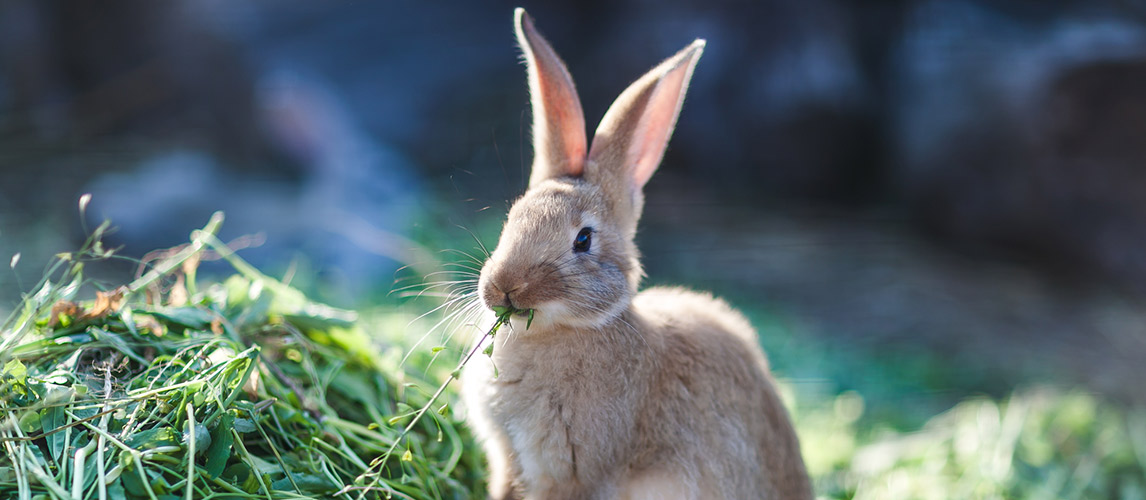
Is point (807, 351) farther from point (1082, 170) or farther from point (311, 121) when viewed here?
point (311, 121)

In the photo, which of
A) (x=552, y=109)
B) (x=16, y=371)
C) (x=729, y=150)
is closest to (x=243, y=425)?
(x=16, y=371)

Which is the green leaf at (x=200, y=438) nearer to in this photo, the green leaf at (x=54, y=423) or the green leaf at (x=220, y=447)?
the green leaf at (x=220, y=447)

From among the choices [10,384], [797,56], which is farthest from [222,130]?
[10,384]

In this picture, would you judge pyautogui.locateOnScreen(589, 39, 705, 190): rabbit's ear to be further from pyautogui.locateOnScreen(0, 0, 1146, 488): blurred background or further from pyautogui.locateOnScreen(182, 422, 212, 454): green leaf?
pyautogui.locateOnScreen(0, 0, 1146, 488): blurred background

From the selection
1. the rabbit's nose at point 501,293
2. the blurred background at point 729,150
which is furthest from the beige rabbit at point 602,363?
the blurred background at point 729,150

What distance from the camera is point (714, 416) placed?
2.34 metres

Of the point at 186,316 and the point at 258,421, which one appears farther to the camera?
the point at 186,316

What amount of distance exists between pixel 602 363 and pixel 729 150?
5.41 metres

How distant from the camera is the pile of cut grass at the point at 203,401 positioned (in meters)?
1.77

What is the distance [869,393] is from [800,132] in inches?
135

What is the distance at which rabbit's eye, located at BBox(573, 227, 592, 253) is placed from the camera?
2.27 metres

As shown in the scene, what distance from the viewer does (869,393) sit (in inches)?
168

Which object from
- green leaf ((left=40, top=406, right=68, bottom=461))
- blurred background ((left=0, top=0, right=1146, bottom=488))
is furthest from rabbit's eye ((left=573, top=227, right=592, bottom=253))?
blurred background ((left=0, top=0, right=1146, bottom=488))

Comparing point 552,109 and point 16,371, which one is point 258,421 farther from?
point 552,109
